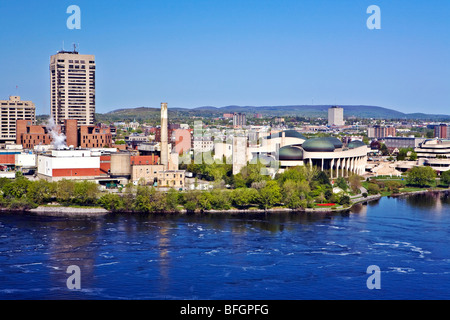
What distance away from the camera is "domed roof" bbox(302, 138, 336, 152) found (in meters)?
35.0

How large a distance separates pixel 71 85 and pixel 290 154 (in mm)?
22669

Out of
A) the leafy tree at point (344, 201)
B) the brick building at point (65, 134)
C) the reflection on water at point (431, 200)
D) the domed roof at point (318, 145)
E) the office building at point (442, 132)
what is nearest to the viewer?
the leafy tree at point (344, 201)

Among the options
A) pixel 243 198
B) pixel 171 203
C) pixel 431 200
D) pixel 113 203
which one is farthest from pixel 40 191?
pixel 431 200

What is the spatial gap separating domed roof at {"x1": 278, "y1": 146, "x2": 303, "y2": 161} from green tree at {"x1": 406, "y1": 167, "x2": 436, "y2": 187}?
5.90m

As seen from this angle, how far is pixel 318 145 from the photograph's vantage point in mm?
35094

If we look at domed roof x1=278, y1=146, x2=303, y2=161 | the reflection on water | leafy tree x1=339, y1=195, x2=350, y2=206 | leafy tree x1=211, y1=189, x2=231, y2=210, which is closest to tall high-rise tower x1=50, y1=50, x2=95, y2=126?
domed roof x1=278, y1=146, x2=303, y2=161

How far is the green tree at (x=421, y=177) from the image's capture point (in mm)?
34375

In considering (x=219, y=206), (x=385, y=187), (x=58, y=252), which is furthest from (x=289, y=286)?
(x=385, y=187)

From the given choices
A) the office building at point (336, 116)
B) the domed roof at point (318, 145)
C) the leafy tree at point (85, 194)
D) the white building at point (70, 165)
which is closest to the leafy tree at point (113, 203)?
the leafy tree at point (85, 194)

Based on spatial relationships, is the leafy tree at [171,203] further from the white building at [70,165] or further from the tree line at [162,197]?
the white building at [70,165]

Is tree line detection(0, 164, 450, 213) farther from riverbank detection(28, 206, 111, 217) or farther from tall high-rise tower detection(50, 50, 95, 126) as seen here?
tall high-rise tower detection(50, 50, 95, 126)

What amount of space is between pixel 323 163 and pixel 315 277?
20.5 meters

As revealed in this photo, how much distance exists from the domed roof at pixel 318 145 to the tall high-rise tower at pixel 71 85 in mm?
21359

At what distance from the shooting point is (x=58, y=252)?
693 inches
